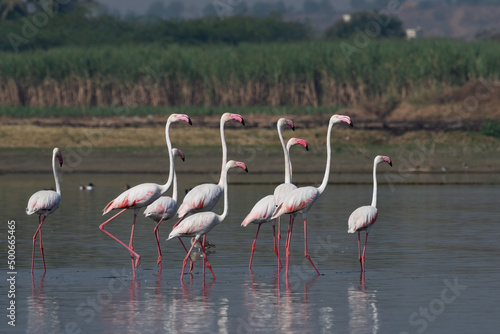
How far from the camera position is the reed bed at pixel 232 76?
4791 cm

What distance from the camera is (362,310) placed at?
11898 millimetres

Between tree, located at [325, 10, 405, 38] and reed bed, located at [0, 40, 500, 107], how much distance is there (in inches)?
2126

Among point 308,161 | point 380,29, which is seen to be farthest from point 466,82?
point 380,29

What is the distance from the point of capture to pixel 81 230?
64.5 ft

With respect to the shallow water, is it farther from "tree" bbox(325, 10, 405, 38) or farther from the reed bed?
"tree" bbox(325, 10, 405, 38)

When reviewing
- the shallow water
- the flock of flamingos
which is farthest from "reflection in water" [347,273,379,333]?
the flock of flamingos

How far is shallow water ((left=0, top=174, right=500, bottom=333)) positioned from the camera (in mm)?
11344

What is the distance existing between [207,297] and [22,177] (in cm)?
2185

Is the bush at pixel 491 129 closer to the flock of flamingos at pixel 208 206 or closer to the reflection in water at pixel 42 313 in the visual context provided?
the flock of flamingos at pixel 208 206

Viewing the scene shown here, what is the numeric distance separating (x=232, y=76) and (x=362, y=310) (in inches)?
1490

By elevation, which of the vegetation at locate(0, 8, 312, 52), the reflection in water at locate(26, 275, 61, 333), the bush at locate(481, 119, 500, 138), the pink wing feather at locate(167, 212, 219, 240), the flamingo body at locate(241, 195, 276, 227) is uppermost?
the vegetation at locate(0, 8, 312, 52)

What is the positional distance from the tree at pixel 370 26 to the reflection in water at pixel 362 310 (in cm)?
9073

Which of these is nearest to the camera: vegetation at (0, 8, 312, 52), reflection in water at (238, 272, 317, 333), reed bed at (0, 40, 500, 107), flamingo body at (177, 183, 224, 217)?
reflection in water at (238, 272, 317, 333)

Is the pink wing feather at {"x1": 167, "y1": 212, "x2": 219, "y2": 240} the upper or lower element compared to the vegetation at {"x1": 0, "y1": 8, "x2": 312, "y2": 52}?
lower
